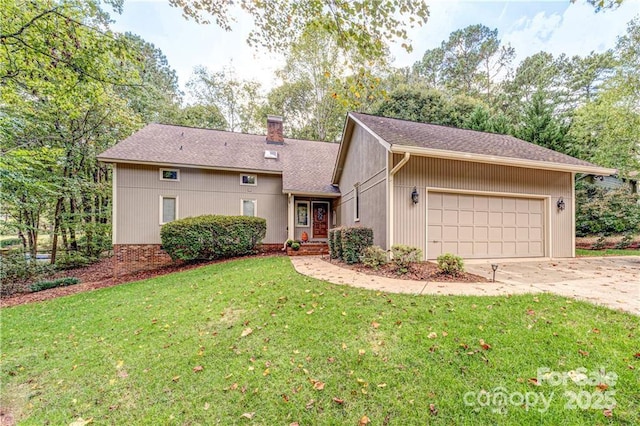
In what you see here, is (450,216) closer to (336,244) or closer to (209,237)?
(336,244)

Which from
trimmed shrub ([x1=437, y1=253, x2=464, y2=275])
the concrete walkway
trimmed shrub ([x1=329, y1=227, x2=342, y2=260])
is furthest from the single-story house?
trimmed shrub ([x1=437, y1=253, x2=464, y2=275])

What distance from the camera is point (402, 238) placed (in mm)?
7273

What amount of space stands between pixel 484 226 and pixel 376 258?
149 inches

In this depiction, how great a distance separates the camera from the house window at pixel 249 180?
12158mm

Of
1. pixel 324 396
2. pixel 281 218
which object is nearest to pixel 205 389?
pixel 324 396

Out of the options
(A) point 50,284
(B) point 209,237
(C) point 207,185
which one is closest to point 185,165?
(C) point 207,185

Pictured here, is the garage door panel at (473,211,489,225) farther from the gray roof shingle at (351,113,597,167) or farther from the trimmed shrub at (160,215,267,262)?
the trimmed shrub at (160,215,267,262)

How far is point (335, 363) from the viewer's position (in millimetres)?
2883

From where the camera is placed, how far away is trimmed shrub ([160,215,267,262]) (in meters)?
9.23

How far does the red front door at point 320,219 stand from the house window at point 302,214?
0.37 m

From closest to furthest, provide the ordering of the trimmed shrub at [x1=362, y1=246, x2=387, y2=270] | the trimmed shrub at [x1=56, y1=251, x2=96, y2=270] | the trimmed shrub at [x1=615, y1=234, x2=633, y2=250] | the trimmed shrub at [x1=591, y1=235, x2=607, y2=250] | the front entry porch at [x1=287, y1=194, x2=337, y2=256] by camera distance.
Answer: the trimmed shrub at [x1=362, y1=246, x2=387, y2=270], the trimmed shrub at [x1=615, y1=234, x2=633, y2=250], the trimmed shrub at [x1=591, y1=235, x2=607, y2=250], the front entry porch at [x1=287, y1=194, x2=337, y2=256], the trimmed shrub at [x1=56, y1=251, x2=96, y2=270]

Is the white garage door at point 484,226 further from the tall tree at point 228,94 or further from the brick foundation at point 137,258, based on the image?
the tall tree at point 228,94

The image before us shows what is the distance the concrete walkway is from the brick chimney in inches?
357

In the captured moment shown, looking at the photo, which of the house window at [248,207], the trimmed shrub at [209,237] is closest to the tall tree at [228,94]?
the house window at [248,207]
